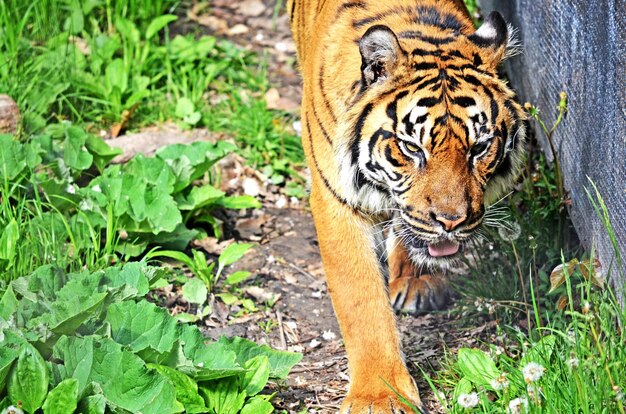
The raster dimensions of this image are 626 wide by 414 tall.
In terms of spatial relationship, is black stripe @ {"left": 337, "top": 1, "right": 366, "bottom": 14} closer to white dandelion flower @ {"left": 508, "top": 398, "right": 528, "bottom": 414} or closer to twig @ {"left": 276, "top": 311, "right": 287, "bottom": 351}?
twig @ {"left": 276, "top": 311, "right": 287, "bottom": 351}

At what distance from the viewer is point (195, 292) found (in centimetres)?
356

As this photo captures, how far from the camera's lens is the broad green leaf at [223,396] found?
2.79 metres

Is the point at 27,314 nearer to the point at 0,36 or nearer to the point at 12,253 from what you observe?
the point at 12,253

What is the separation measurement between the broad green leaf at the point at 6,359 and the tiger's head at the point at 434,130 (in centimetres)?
119

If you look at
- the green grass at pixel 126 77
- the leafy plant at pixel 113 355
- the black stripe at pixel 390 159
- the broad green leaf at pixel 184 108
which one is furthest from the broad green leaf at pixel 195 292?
the broad green leaf at pixel 184 108

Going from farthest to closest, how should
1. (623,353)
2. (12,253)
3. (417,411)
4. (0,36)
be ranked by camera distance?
(0,36) → (12,253) → (417,411) → (623,353)

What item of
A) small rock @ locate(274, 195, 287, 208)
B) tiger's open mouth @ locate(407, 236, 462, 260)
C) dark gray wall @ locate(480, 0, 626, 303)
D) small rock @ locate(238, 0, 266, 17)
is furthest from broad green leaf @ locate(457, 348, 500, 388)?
small rock @ locate(238, 0, 266, 17)

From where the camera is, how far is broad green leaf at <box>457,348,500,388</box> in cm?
281

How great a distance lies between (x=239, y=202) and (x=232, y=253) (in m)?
0.45

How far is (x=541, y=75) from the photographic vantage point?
4.01 m

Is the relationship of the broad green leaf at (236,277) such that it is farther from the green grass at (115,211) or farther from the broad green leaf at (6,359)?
the broad green leaf at (6,359)

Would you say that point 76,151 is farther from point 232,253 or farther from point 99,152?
point 232,253

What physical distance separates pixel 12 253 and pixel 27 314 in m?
0.50

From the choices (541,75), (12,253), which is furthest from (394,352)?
(541,75)
